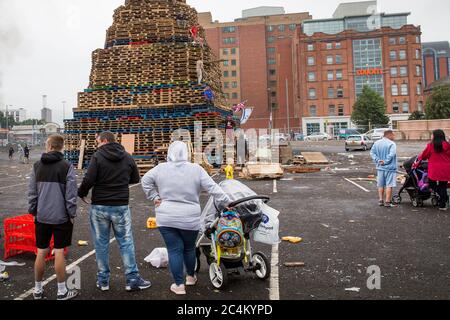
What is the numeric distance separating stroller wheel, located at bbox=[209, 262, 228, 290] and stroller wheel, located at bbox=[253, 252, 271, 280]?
1.88 feet

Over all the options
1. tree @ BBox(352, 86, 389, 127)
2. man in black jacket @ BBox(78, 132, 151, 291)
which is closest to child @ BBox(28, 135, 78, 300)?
man in black jacket @ BBox(78, 132, 151, 291)

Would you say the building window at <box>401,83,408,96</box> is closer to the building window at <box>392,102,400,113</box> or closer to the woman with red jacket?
the building window at <box>392,102,400,113</box>

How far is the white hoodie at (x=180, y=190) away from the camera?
4.61 m

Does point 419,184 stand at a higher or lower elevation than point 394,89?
lower

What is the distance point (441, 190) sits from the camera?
961 centimetres

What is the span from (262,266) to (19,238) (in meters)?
4.19

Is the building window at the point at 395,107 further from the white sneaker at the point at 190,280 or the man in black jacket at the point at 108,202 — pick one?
the man in black jacket at the point at 108,202

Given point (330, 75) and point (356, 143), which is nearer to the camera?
point (356, 143)

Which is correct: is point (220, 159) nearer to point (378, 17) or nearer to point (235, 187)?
point (235, 187)

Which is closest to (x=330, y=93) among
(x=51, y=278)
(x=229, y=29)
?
(x=229, y=29)

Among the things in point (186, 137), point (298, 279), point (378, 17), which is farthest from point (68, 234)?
point (378, 17)

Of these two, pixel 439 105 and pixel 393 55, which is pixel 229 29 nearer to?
pixel 393 55

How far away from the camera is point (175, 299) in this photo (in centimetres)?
460

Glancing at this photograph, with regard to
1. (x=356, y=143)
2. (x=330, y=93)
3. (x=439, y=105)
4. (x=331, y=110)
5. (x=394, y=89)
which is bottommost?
(x=356, y=143)
